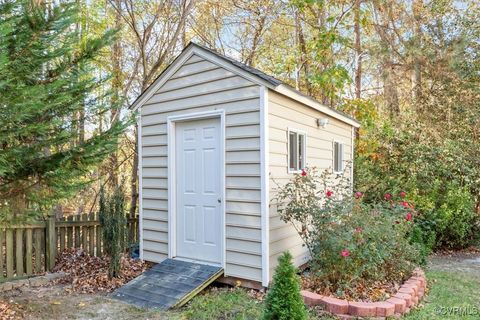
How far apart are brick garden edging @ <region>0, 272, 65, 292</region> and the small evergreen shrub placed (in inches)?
34.0

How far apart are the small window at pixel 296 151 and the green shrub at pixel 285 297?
7.87 ft

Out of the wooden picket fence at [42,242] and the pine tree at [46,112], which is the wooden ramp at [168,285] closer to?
the wooden picket fence at [42,242]

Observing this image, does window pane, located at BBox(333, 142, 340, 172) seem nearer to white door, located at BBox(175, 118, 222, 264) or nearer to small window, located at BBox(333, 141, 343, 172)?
small window, located at BBox(333, 141, 343, 172)

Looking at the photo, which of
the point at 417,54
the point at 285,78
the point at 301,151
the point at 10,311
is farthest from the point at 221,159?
the point at 417,54

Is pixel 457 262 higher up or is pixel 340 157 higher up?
pixel 340 157

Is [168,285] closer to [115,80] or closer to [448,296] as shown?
[448,296]

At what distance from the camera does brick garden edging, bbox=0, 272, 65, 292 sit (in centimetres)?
501

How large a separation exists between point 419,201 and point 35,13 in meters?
7.30

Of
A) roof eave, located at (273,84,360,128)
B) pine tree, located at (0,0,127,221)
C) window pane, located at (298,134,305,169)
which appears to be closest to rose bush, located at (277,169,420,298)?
window pane, located at (298,134,305,169)

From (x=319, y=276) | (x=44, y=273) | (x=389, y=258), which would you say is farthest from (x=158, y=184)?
(x=389, y=258)

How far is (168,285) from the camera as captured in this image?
15.7 feet

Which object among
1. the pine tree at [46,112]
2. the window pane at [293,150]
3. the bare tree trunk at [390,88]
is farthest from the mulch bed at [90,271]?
the bare tree trunk at [390,88]

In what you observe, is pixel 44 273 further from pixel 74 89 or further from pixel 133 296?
pixel 74 89

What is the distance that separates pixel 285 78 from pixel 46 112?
778 cm
